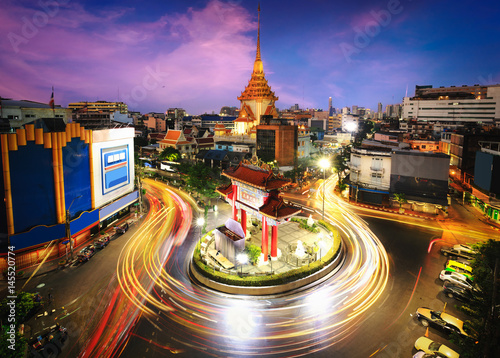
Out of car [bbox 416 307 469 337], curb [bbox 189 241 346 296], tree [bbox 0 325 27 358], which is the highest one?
tree [bbox 0 325 27 358]

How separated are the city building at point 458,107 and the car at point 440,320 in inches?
3879

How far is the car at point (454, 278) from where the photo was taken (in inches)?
842

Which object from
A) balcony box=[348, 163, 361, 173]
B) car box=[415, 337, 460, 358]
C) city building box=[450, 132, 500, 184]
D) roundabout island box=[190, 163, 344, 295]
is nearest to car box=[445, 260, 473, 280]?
roundabout island box=[190, 163, 344, 295]

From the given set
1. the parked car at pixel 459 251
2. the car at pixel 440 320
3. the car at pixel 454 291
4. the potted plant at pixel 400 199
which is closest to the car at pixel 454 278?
the car at pixel 454 291

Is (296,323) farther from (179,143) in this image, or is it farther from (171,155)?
(179,143)

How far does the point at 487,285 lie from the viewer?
16.1 m

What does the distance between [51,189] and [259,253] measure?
19780mm

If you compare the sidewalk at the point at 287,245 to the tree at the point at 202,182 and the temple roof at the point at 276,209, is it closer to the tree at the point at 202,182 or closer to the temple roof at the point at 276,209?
the temple roof at the point at 276,209

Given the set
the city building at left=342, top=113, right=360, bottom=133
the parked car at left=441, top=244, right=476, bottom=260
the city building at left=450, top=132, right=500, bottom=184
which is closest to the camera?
the parked car at left=441, top=244, right=476, bottom=260

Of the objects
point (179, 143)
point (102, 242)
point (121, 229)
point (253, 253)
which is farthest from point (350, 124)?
point (102, 242)

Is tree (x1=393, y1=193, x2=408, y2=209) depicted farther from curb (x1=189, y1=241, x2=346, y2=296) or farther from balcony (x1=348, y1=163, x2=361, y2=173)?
curb (x1=189, y1=241, x2=346, y2=296)

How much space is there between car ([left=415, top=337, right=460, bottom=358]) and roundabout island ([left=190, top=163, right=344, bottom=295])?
864 cm

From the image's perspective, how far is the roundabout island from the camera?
2241 cm

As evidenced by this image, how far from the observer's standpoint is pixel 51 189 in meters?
26.0
